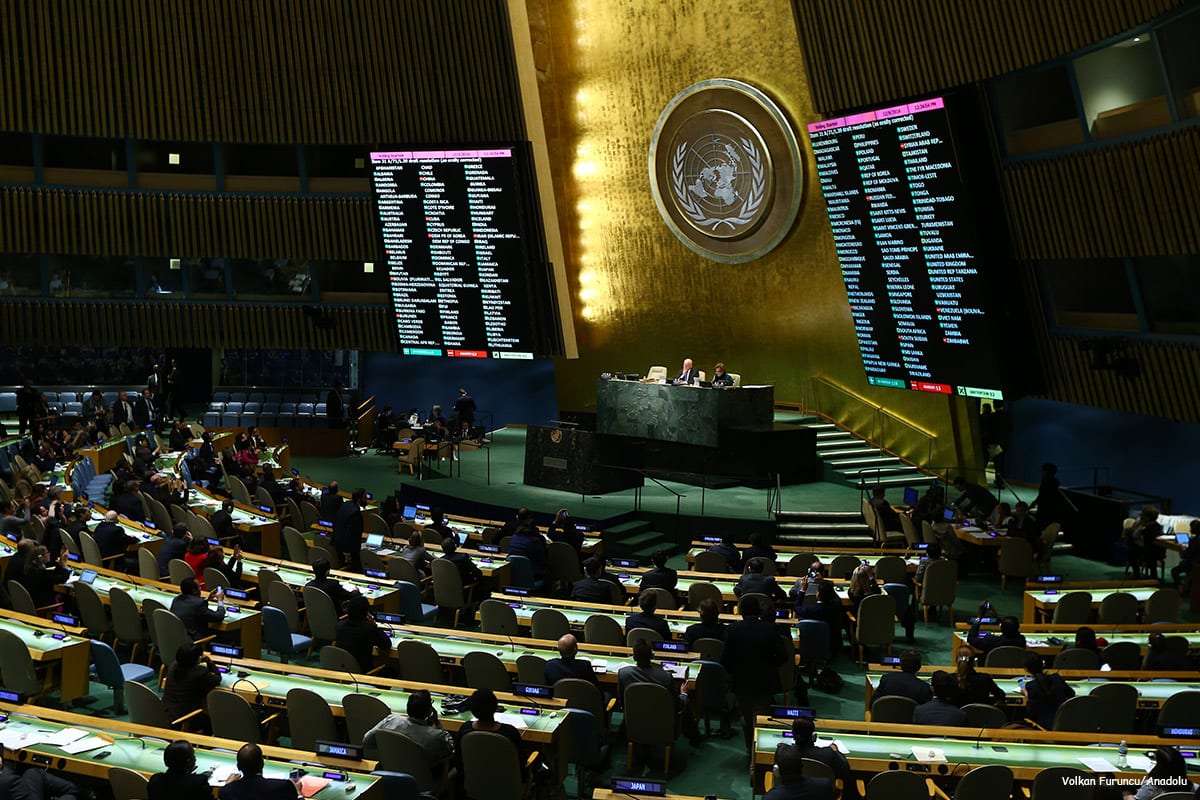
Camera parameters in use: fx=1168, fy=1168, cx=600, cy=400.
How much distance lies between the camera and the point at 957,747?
764 centimetres

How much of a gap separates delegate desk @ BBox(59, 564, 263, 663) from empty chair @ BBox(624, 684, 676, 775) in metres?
3.80

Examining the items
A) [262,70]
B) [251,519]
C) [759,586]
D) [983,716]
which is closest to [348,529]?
[251,519]

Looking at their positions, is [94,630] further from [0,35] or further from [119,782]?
[0,35]

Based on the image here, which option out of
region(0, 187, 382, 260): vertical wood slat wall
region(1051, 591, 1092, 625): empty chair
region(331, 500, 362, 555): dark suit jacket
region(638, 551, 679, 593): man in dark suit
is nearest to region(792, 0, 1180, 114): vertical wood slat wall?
region(1051, 591, 1092, 625): empty chair

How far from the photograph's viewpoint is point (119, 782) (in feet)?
21.9

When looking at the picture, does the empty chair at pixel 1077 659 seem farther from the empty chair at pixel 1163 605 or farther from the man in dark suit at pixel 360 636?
the man in dark suit at pixel 360 636

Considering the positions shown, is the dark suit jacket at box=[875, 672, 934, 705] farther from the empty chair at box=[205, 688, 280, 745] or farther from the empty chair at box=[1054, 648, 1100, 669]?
the empty chair at box=[205, 688, 280, 745]

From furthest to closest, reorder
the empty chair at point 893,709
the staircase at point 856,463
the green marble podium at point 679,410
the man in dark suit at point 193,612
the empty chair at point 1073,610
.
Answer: the staircase at point 856,463 < the green marble podium at point 679,410 < the empty chair at point 1073,610 < the man in dark suit at point 193,612 < the empty chair at point 893,709

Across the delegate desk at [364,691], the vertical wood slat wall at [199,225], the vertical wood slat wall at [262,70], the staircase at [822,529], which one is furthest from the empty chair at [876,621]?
the vertical wood slat wall at [199,225]

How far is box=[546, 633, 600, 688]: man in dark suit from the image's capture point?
8.68 meters

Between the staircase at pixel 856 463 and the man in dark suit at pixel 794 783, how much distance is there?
12.5 meters

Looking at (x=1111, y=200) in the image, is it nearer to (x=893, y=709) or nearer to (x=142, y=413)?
(x=893, y=709)

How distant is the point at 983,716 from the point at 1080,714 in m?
0.89

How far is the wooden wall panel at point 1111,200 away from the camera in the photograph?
1309cm
